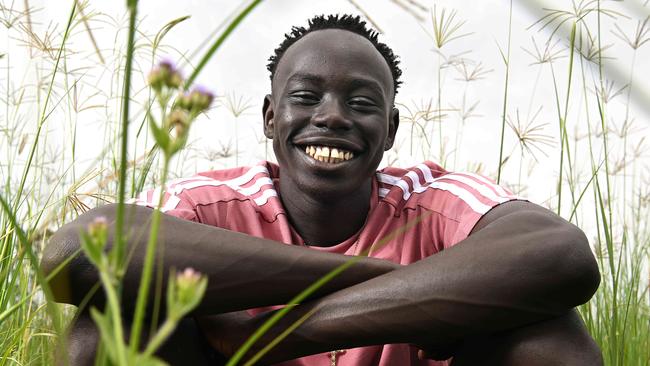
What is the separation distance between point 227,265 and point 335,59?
0.64 m

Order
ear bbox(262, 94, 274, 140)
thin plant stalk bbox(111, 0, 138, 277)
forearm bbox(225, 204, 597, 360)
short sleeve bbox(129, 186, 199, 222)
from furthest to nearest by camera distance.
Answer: ear bbox(262, 94, 274, 140), short sleeve bbox(129, 186, 199, 222), forearm bbox(225, 204, 597, 360), thin plant stalk bbox(111, 0, 138, 277)

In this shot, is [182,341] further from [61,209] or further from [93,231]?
[93,231]

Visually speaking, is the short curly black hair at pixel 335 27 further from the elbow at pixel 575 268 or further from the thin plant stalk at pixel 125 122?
the thin plant stalk at pixel 125 122

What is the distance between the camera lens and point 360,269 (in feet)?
4.75

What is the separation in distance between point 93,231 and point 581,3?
5.74ft

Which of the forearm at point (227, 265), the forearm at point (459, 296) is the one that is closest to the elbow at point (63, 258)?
the forearm at point (227, 265)

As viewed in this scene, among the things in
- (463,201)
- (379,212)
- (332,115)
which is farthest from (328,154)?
(463,201)

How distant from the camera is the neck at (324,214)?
187 cm

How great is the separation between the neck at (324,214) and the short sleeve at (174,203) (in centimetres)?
27

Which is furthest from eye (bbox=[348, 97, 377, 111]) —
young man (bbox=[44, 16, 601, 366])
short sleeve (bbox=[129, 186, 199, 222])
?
short sleeve (bbox=[129, 186, 199, 222])

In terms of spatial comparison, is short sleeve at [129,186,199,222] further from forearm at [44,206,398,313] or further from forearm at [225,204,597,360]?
forearm at [225,204,597,360]

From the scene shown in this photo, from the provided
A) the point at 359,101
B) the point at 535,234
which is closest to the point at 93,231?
the point at 535,234

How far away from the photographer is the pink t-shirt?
1.69m

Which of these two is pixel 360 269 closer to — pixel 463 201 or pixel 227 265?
pixel 227 265
